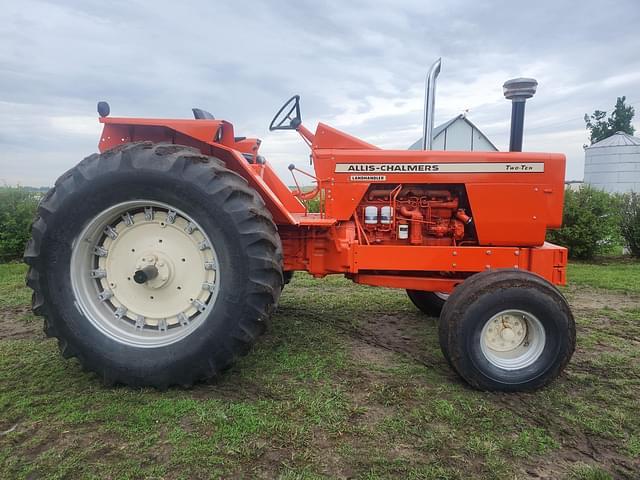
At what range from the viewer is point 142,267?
109 inches

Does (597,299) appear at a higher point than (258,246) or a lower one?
lower

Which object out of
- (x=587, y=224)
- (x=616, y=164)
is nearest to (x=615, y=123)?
(x=616, y=164)

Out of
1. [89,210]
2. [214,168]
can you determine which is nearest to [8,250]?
[89,210]

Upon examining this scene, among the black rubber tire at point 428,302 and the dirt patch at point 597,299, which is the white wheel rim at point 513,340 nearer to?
the black rubber tire at point 428,302

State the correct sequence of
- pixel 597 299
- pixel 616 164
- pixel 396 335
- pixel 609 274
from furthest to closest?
1. pixel 616 164
2. pixel 609 274
3. pixel 597 299
4. pixel 396 335

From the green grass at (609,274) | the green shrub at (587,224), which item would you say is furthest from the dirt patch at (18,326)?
the green shrub at (587,224)

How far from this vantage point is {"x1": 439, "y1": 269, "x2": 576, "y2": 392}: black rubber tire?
2.67 meters

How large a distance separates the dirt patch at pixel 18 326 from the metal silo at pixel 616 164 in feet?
58.2

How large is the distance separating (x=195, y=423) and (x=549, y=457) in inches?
68.1

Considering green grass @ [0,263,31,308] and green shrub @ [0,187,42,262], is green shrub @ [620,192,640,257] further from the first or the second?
green shrub @ [0,187,42,262]

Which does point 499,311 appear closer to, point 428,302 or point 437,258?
point 437,258

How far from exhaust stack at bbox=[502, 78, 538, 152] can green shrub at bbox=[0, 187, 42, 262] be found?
7.14m

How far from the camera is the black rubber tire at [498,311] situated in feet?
8.77

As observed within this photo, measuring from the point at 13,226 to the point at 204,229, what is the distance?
6210mm
